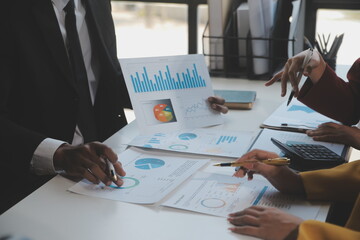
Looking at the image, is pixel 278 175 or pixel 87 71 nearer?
pixel 278 175

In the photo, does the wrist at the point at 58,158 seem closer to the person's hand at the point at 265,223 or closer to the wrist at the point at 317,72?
the person's hand at the point at 265,223

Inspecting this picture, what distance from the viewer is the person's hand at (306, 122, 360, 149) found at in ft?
4.50

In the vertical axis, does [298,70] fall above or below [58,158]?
above

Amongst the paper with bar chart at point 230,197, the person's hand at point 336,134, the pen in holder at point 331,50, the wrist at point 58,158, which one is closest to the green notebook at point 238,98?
the person's hand at point 336,134

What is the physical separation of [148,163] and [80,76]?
0.47m

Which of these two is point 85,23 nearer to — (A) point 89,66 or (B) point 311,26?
(A) point 89,66

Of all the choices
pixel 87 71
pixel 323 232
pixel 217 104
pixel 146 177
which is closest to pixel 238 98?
pixel 217 104

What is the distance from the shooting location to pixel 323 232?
86cm

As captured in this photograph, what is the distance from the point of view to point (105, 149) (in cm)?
116

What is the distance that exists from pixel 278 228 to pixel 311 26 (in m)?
1.65

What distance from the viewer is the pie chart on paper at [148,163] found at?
1.24 meters

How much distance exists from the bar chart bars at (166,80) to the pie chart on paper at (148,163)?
307 mm

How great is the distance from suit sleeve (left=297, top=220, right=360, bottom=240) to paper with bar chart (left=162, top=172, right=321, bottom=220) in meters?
0.10

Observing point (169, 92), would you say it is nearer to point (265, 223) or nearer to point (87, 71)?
point (87, 71)
